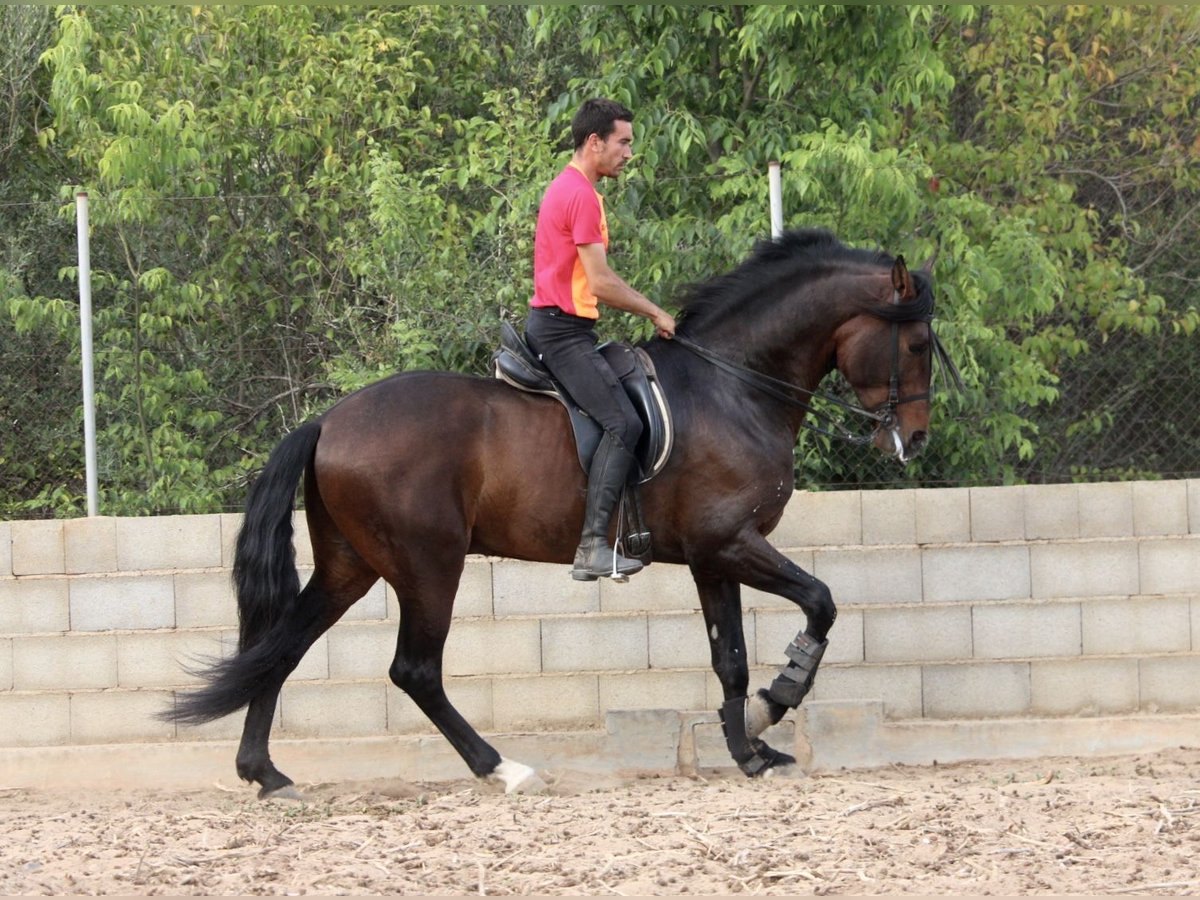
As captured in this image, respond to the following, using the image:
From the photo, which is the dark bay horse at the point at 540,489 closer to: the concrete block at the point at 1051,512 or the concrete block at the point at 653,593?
the concrete block at the point at 653,593

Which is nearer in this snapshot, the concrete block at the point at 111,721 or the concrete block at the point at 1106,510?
the concrete block at the point at 111,721

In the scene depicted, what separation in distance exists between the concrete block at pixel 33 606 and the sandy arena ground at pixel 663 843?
1.41 meters

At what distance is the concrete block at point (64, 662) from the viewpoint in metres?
7.28

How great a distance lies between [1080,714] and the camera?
7242mm

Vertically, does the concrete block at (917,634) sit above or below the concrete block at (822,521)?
below

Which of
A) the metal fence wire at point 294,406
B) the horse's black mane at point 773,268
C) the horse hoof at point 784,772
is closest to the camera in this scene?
the horse hoof at point 784,772

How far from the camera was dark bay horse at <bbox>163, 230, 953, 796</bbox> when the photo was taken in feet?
20.1

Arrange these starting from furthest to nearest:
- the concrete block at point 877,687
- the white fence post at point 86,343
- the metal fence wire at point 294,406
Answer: the metal fence wire at point 294,406 → the white fence post at point 86,343 → the concrete block at point 877,687

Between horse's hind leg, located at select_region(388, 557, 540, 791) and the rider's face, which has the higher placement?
the rider's face

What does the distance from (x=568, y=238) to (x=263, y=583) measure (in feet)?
6.34

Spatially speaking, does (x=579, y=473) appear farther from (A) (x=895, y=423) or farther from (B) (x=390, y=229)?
(B) (x=390, y=229)

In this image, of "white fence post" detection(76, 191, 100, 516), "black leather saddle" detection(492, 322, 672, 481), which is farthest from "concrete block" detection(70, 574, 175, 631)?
"black leather saddle" detection(492, 322, 672, 481)

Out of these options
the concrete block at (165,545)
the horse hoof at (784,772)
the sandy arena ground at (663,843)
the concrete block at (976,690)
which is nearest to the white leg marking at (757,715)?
the horse hoof at (784,772)

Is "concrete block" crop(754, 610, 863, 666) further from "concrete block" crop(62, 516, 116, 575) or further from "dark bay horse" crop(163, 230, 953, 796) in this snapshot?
"concrete block" crop(62, 516, 116, 575)
